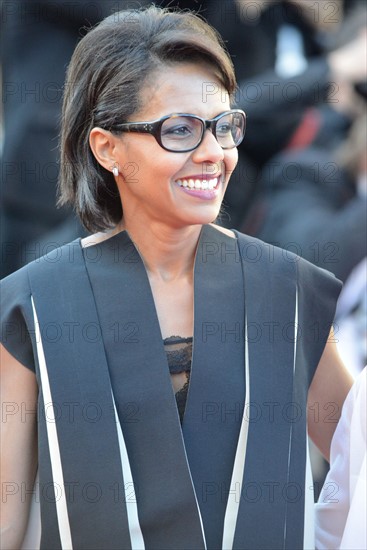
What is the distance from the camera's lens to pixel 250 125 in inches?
197

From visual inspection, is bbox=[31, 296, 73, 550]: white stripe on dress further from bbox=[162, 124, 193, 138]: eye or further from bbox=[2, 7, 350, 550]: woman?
bbox=[162, 124, 193, 138]: eye

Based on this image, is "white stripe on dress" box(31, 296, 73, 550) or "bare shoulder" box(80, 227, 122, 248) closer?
"white stripe on dress" box(31, 296, 73, 550)

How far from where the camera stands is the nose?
2561mm

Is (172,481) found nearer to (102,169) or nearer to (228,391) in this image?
(228,391)

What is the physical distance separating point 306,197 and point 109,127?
200 cm

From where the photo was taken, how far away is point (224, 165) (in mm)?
2635

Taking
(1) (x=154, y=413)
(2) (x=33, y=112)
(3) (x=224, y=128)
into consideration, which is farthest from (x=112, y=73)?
(2) (x=33, y=112)

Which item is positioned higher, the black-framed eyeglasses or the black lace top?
the black-framed eyeglasses

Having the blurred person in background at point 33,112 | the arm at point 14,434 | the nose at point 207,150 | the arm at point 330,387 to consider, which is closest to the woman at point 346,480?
the arm at point 330,387

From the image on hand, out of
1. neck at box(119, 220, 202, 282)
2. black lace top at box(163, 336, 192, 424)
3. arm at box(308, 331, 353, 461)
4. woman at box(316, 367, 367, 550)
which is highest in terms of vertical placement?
neck at box(119, 220, 202, 282)

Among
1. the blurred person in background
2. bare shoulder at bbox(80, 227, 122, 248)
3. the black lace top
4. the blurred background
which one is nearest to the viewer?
the black lace top

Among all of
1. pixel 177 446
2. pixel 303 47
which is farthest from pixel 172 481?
pixel 303 47

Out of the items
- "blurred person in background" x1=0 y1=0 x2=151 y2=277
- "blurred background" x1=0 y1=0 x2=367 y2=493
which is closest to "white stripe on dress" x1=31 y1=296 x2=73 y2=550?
"blurred background" x1=0 y1=0 x2=367 y2=493

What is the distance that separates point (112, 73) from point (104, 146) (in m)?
0.17
